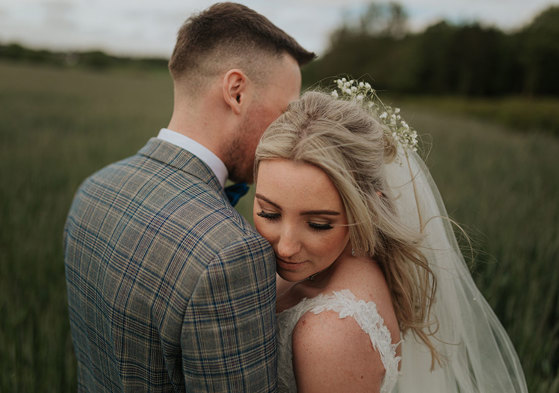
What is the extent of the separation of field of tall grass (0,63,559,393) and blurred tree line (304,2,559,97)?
22687 millimetres

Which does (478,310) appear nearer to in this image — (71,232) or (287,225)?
(287,225)

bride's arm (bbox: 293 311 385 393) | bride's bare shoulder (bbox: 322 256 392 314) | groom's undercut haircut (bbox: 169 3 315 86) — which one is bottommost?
bride's arm (bbox: 293 311 385 393)

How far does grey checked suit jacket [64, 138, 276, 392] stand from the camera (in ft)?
3.58

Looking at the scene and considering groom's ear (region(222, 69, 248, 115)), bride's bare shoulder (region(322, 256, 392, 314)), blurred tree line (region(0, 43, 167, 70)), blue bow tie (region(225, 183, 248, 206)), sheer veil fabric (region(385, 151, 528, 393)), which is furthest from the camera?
blurred tree line (region(0, 43, 167, 70))

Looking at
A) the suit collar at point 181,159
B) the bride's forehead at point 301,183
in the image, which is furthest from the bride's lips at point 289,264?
the suit collar at point 181,159

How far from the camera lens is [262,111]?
1.82 meters

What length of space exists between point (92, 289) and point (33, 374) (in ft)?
4.54

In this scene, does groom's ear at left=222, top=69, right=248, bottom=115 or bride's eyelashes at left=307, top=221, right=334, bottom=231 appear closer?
bride's eyelashes at left=307, top=221, right=334, bottom=231

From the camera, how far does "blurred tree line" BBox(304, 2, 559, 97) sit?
26641 millimetres

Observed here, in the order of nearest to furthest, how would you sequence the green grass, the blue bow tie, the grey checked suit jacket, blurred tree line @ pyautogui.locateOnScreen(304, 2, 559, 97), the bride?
1. the grey checked suit jacket
2. the bride
3. the blue bow tie
4. the green grass
5. blurred tree line @ pyautogui.locateOnScreen(304, 2, 559, 97)

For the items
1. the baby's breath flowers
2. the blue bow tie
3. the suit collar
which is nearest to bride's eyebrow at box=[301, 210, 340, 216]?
the suit collar

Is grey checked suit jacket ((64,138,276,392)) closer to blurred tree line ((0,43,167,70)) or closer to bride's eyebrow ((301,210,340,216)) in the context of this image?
bride's eyebrow ((301,210,340,216))

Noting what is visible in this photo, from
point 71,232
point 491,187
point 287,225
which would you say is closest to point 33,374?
point 71,232

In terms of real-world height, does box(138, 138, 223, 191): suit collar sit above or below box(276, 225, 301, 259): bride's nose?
above
